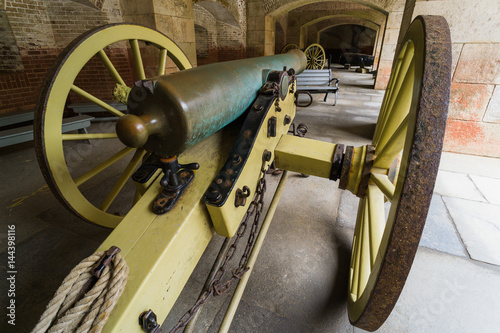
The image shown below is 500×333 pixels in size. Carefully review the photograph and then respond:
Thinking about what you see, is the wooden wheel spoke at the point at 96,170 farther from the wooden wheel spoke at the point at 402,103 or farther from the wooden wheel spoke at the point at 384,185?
the wooden wheel spoke at the point at 402,103

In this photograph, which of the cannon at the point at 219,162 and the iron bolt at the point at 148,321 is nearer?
the cannon at the point at 219,162

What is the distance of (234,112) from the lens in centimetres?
102

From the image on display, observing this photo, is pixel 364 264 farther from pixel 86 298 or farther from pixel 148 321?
pixel 86 298

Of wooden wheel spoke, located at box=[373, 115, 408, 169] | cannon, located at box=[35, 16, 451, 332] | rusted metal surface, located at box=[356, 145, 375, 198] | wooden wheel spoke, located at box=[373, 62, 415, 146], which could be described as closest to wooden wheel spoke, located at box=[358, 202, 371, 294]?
cannon, located at box=[35, 16, 451, 332]

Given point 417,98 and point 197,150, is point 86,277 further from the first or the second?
point 417,98

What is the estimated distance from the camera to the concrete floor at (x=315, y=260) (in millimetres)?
1114

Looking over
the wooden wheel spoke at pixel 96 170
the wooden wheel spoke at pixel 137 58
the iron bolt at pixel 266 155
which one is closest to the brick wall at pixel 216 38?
the wooden wheel spoke at pixel 137 58

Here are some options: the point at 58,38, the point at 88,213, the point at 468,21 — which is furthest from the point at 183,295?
the point at 58,38

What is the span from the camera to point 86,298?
1.82ft

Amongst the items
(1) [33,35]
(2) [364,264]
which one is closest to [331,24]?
(1) [33,35]

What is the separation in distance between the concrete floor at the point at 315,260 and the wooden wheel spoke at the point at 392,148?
23.9 inches

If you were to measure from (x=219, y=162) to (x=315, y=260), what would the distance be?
84 cm

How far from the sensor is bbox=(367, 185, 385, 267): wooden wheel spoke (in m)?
0.89

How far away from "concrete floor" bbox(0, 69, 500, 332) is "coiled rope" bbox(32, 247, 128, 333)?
665 millimetres
